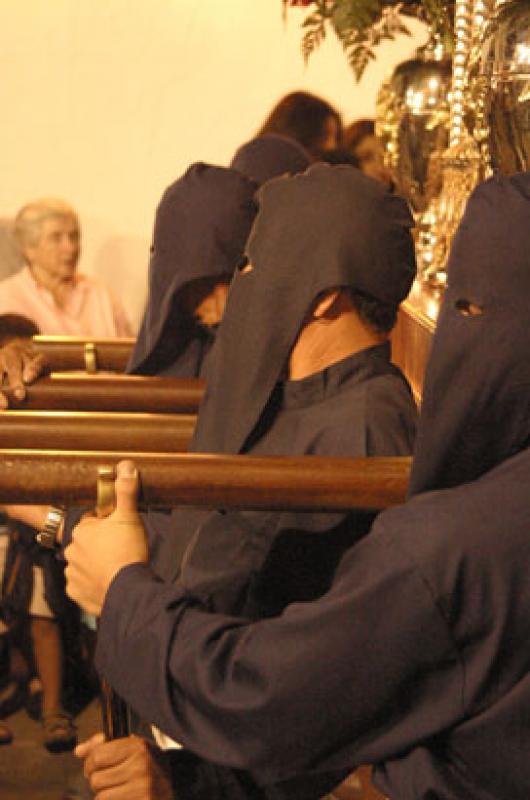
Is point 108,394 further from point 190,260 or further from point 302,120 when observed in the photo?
point 302,120

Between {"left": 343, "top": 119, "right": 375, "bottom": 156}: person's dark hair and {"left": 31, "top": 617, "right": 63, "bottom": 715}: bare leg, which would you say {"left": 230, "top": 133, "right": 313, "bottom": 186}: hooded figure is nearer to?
{"left": 31, "top": 617, "right": 63, "bottom": 715}: bare leg

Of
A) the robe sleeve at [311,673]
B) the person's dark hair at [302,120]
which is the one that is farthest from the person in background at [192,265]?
the person's dark hair at [302,120]

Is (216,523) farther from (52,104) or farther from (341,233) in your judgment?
(52,104)

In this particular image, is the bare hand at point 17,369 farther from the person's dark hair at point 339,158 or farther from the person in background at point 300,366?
the person's dark hair at point 339,158

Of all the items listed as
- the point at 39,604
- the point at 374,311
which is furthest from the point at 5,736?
the point at 374,311

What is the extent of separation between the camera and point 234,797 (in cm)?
191

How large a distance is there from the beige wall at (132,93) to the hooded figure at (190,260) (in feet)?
10.6

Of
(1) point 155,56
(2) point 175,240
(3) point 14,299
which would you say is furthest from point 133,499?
(1) point 155,56

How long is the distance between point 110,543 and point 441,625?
0.41 metres

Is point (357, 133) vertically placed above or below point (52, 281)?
above

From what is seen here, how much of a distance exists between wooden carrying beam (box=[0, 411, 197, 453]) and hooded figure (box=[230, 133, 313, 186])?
1.61 metres

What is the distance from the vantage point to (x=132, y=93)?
6301 mm

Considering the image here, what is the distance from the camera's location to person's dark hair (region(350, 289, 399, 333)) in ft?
6.97

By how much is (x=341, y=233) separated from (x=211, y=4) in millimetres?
4437
